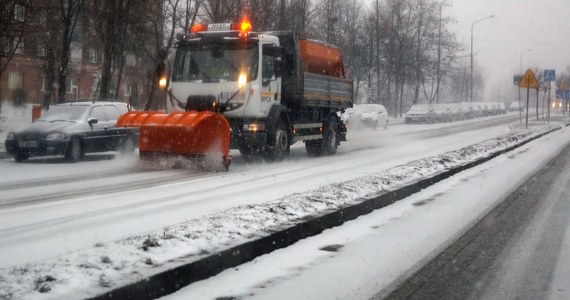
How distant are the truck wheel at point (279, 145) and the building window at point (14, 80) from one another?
4014 cm

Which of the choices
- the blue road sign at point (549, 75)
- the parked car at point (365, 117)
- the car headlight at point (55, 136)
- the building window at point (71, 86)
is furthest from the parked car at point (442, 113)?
the car headlight at point (55, 136)

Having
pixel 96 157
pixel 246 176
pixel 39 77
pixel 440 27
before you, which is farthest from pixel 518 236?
pixel 440 27

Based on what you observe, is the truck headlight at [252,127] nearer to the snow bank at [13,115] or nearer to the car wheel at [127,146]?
the car wheel at [127,146]

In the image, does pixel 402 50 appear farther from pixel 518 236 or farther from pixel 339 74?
pixel 518 236

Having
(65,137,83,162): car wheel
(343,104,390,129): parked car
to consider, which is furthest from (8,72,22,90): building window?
(65,137,83,162): car wheel

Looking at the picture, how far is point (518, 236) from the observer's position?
296 inches

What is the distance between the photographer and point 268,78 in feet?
52.2

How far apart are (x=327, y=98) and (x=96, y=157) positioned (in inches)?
260

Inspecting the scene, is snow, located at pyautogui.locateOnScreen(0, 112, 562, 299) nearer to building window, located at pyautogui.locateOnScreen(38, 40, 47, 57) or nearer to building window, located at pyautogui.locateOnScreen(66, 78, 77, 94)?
building window, located at pyautogui.locateOnScreen(38, 40, 47, 57)

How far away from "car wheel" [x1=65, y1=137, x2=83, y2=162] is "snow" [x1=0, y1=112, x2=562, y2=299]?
1.98 m

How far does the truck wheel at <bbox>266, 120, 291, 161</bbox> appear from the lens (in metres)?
16.2

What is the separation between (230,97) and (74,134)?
13.7 feet

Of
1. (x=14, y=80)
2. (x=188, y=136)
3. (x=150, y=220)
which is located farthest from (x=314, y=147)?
(x=14, y=80)

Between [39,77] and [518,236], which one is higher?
[39,77]
